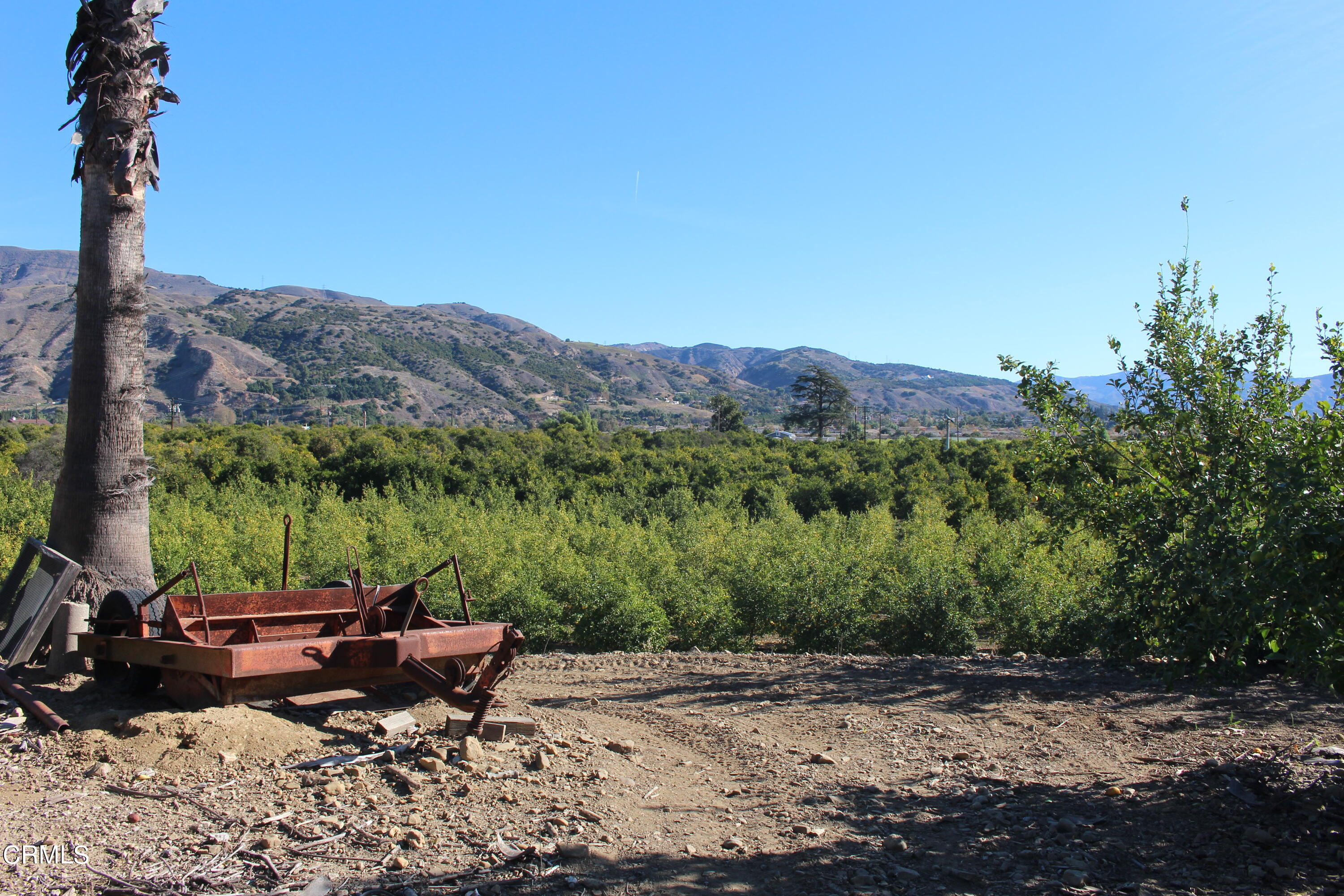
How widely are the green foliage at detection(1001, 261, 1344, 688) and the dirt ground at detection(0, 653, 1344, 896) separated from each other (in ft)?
2.35

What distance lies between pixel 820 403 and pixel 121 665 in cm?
7388

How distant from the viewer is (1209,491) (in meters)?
5.17

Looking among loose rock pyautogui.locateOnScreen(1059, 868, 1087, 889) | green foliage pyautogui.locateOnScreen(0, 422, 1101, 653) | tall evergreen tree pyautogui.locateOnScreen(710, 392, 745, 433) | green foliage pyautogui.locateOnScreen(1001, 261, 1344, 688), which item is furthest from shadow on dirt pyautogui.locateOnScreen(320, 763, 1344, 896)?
tall evergreen tree pyautogui.locateOnScreen(710, 392, 745, 433)

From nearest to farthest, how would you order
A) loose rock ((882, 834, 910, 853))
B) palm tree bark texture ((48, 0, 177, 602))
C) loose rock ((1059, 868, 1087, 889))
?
loose rock ((1059, 868, 1087, 889)) < loose rock ((882, 834, 910, 853)) < palm tree bark texture ((48, 0, 177, 602))

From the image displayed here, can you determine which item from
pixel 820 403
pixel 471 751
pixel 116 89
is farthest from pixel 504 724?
pixel 820 403

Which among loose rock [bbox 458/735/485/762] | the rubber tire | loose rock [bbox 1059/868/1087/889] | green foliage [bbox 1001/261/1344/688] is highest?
green foliage [bbox 1001/261/1344/688]

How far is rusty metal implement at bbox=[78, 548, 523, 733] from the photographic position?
4688mm

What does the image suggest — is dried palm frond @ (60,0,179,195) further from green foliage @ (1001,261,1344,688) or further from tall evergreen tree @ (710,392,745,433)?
tall evergreen tree @ (710,392,745,433)

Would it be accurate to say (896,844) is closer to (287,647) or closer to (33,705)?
(287,647)

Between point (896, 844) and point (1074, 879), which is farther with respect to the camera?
point (896, 844)

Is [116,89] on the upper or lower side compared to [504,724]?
upper

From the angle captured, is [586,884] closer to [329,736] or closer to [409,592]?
[329,736]

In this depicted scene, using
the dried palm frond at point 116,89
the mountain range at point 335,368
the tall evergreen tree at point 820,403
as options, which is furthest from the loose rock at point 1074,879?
the mountain range at point 335,368

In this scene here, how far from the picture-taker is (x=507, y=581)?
1102cm
